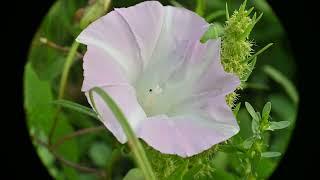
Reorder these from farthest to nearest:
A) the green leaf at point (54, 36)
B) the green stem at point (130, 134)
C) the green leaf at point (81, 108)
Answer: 1. the green leaf at point (54, 36)
2. the green leaf at point (81, 108)
3. the green stem at point (130, 134)

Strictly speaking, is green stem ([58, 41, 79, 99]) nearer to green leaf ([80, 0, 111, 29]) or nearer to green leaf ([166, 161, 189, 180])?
green leaf ([80, 0, 111, 29])

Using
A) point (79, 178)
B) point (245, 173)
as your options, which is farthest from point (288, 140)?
point (79, 178)

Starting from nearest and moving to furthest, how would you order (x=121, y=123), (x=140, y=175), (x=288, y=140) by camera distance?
(x=121, y=123), (x=140, y=175), (x=288, y=140)

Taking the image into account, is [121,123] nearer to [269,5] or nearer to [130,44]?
[130,44]

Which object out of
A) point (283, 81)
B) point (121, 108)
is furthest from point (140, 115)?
point (283, 81)

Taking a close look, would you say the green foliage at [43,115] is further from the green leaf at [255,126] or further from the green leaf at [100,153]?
the green leaf at [255,126]

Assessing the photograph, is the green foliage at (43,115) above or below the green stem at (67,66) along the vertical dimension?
below

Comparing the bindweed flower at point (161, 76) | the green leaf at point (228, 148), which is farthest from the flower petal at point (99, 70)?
the green leaf at point (228, 148)
